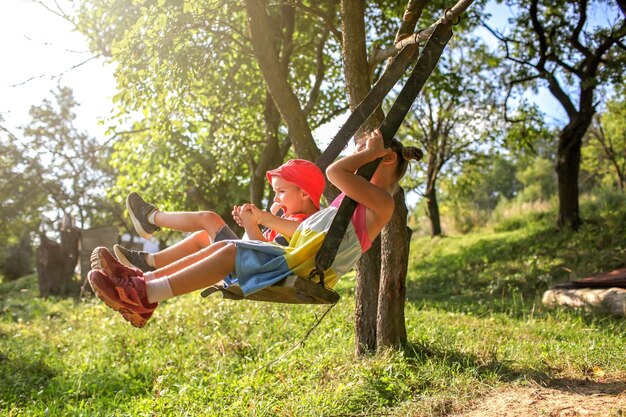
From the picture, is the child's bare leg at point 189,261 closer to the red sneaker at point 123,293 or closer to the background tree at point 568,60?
the red sneaker at point 123,293

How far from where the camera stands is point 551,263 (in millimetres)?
11578

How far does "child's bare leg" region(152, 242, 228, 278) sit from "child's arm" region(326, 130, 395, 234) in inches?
27.1

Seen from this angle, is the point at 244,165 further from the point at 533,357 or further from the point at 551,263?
the point at 533,357

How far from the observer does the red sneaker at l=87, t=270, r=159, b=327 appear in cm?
277

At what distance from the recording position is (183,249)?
12.0ft

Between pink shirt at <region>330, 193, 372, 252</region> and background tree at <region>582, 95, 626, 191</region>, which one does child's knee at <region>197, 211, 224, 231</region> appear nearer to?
pink shirt at <region>330, 193, 372, 252</region>

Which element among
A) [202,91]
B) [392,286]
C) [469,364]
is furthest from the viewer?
[202,91]

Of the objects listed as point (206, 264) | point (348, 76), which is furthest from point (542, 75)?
point (206, 264)

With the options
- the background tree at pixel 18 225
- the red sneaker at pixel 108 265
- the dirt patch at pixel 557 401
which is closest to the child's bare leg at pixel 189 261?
the red sneaker at pixel 108 265

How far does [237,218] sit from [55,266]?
12.8 m

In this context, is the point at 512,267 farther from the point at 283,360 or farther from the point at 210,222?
the point at 210,222

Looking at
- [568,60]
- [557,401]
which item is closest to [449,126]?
[568,60]

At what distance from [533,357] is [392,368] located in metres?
1.17

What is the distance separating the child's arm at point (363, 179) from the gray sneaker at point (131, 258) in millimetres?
1270
